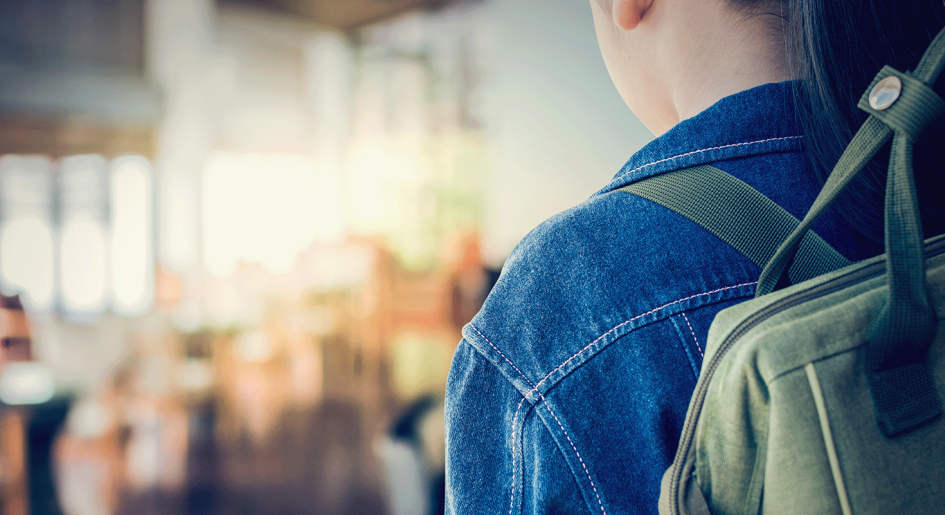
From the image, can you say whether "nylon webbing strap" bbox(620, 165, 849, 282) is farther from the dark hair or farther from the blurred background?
the blurred background

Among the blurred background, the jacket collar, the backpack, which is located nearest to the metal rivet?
the backpack

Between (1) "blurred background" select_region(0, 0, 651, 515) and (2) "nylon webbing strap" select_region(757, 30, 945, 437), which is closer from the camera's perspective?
(2) "nylon webbing strap" select_region(757, 30, 945, 437)

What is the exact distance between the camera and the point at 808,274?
1.03 feet

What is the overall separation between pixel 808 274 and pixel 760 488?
13cm

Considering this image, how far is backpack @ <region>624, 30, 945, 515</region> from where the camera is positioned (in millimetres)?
233

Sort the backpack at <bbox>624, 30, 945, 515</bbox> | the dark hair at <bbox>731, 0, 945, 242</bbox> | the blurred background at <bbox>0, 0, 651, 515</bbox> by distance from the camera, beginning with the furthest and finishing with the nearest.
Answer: the blurred background at <bbox>0, 0, 651, 515</bbox> < the dark hair at <bbox>731, 0, 945, 242</bbox> < the backpack at <bbox>624, 30, 945, 515</bbox>

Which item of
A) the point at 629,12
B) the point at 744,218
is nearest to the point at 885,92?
the point at 744,218

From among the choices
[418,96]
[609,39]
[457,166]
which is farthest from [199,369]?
[609,39]

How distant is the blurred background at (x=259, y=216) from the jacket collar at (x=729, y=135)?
2355 mm

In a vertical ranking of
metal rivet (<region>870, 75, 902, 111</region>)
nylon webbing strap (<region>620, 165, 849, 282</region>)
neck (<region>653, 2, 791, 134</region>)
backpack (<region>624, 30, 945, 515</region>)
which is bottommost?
backpack (<region>624, 30, 945, 515</region>)

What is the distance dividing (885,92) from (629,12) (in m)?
0.21

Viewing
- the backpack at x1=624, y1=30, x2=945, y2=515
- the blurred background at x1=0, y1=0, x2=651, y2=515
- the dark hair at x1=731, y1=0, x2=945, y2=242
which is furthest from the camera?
the blurred background at x1=0, y1=0, x2=651, y2=515

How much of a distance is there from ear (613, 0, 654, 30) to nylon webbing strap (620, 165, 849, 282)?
153mm

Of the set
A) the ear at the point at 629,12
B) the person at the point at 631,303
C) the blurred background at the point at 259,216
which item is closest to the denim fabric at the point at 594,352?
the person at the point at 631,303
